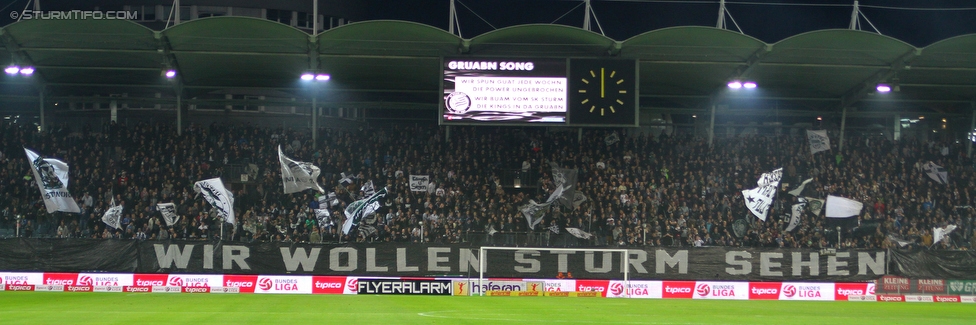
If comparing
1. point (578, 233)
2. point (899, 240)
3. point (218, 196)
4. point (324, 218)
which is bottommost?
point (899, 240)

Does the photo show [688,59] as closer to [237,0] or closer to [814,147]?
[814,147]

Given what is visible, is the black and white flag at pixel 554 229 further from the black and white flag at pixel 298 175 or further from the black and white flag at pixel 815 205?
the black and white flag at pixel 815 205

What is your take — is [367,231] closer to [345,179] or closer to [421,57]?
[345,179]

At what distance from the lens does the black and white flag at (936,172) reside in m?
38.2

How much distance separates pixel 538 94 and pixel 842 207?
13913 millimetres

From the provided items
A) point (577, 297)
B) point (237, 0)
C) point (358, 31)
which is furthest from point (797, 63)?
point (237, 0)

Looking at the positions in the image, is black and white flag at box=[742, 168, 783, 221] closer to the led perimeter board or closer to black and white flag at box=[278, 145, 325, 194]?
the led perimeter board

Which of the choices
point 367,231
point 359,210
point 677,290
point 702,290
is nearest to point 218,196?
point 359,210

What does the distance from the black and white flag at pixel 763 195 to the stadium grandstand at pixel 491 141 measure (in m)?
0.12

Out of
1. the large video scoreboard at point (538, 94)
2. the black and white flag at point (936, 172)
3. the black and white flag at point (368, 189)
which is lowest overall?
the black and white flag at point (368, 189)

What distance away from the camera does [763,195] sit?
112ft

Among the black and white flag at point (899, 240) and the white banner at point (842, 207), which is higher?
the white banner at point (842, 207)

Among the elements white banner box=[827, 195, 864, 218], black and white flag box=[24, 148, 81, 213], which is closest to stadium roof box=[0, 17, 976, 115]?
black and white flag box=[24, 148, 81, 213]

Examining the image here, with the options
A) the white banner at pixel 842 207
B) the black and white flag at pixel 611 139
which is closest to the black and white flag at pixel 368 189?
the black and white flag at pixel 611 139
